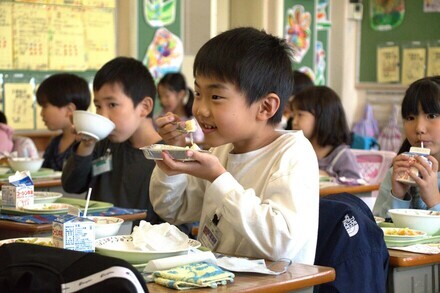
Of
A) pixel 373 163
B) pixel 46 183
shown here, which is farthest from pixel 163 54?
pixel 46 183

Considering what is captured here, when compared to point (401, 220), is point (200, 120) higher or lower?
higher

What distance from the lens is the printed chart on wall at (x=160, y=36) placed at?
7.12m

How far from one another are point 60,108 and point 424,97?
2631mm

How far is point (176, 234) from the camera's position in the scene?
2.04m

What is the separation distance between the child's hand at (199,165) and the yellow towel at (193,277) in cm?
30

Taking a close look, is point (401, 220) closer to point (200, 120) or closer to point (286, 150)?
point (286, 150)

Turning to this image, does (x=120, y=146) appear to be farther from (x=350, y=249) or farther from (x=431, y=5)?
(x=431, y=5)

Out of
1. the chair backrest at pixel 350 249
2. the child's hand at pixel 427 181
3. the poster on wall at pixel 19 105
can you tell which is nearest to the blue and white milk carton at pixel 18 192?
the chair backrest at pixel 350 249

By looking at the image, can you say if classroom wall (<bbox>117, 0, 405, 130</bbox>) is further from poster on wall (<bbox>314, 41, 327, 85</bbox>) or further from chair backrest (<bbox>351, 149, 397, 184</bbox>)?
chair backrest (<bbox>351, 149, 397, 184</bbox>)

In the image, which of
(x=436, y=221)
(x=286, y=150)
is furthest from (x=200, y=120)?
(x=436, y=221)

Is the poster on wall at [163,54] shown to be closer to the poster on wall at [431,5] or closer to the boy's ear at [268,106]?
the poster on wall at [431,5]

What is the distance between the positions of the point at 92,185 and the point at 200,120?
5.27 feet

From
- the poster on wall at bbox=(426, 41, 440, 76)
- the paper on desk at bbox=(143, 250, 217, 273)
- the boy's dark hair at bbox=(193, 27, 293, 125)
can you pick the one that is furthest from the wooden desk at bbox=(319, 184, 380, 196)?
the poster on wall at bbox=(426, 41, 440, 76)

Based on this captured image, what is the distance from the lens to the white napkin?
198 centimetres
